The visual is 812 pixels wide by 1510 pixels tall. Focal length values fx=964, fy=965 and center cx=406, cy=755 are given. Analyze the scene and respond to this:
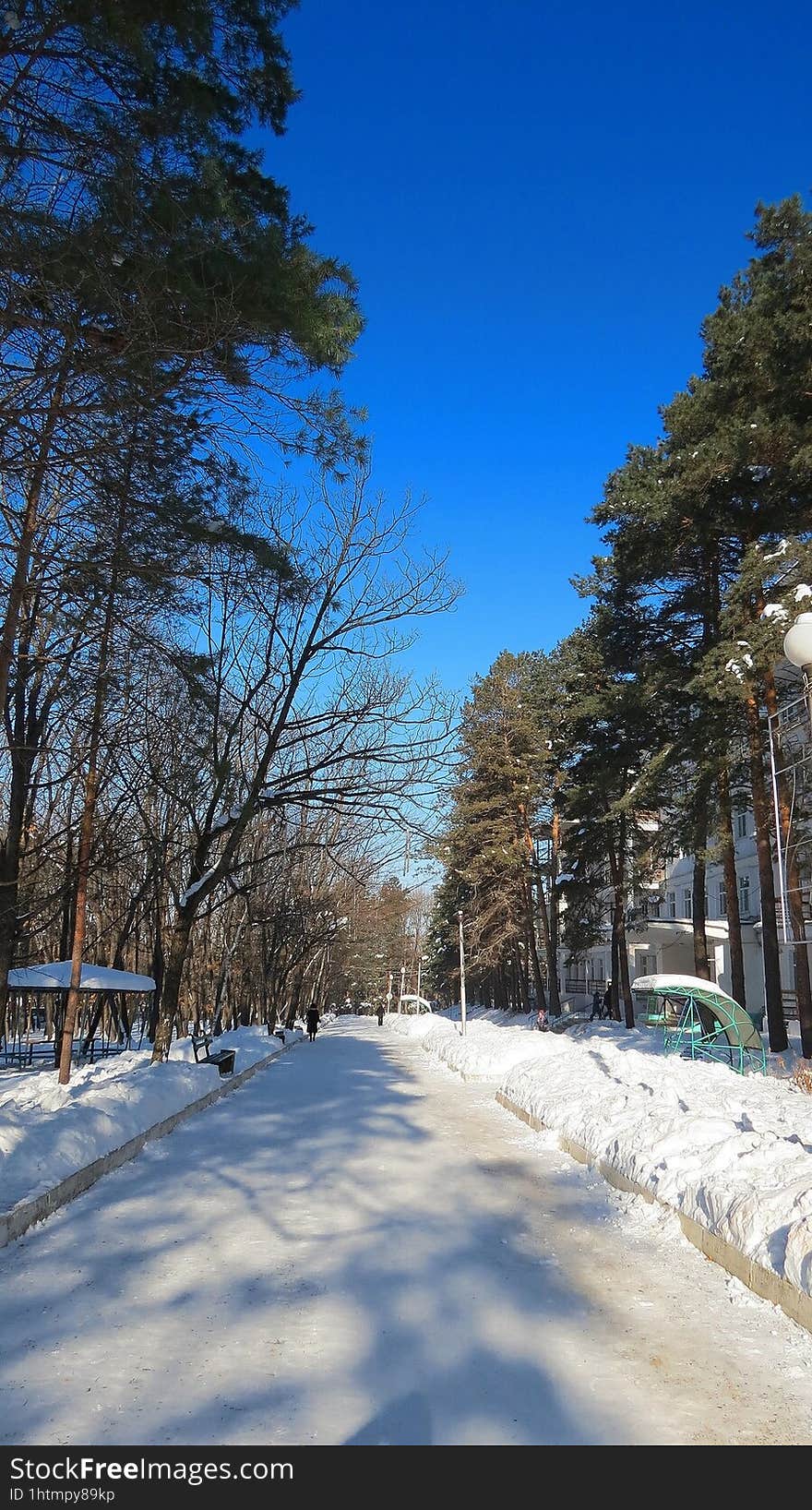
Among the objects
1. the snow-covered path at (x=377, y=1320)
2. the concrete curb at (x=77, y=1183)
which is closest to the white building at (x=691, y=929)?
the concrete curb at (x=77, y=1183)

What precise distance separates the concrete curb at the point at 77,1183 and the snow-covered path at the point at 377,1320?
0.39 ft

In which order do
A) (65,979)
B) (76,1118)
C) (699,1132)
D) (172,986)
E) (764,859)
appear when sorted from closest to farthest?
(699,1132) → (76,1118) → (172,986) → (764,859) → (65,979)

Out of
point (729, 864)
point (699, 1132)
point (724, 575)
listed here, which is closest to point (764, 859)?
point (729, 864)

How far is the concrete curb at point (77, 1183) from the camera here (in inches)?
249

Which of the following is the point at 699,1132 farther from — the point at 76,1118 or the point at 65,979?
the point at 65,979

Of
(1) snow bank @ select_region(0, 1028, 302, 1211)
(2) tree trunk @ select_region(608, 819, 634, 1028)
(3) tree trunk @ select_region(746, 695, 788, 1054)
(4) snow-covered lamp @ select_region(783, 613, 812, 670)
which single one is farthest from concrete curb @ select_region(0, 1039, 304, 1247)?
(2) tree trunk @ select_region(608, 819, 634, 1028)

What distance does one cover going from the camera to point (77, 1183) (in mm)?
7723

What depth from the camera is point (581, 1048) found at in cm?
1808

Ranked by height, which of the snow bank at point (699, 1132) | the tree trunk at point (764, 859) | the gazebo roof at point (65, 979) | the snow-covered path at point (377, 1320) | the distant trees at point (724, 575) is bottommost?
the snow-covered path at point (377, 1320)

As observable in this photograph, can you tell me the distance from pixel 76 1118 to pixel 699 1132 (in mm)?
5473

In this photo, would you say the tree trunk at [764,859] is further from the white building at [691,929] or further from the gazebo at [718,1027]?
the white building at [691,929]

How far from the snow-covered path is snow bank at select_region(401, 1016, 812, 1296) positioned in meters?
0.33
